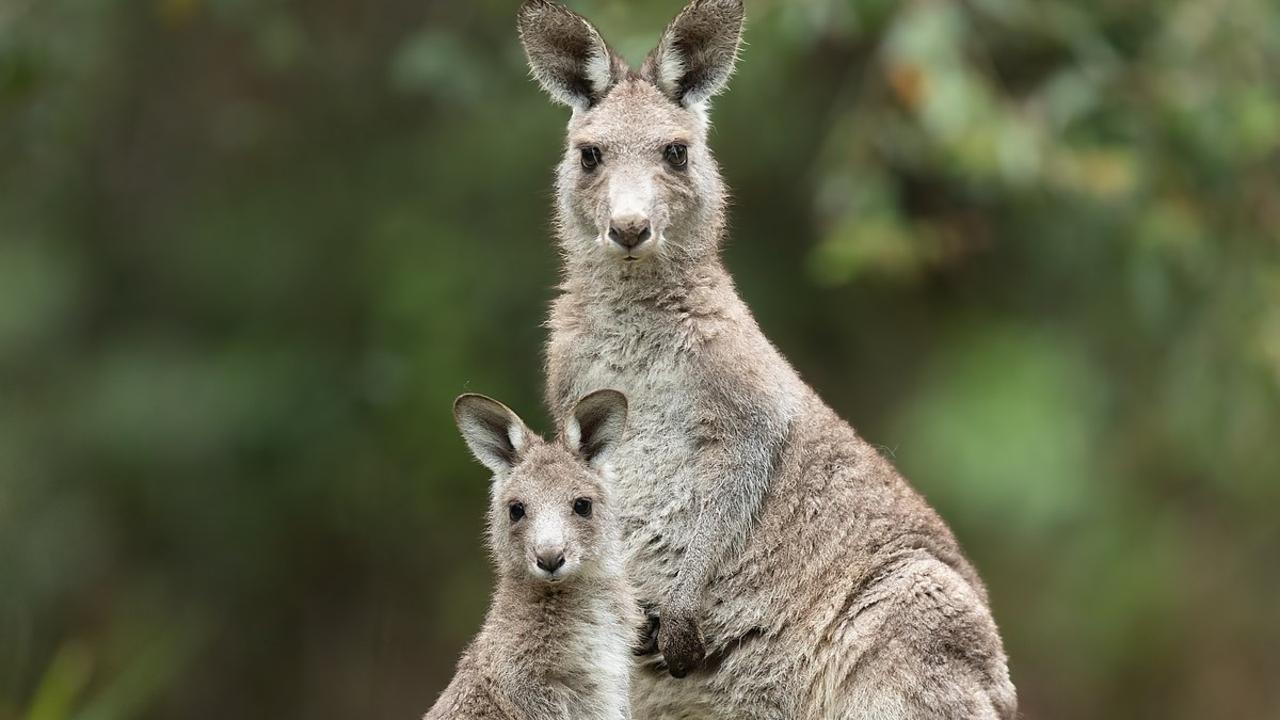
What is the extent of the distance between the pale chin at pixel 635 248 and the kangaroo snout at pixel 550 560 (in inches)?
42.1

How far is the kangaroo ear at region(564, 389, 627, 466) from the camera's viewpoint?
20.4 ft

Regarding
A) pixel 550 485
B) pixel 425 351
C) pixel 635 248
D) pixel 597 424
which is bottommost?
pixel 550 485

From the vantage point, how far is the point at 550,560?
19.4ft

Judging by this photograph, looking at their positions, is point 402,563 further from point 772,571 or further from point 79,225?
point 772,571

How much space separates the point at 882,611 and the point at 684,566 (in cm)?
72

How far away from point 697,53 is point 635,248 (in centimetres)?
100

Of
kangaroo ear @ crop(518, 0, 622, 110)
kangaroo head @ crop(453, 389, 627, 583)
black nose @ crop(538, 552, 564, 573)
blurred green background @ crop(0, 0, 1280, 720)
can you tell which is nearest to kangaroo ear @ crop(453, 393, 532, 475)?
kangaroo head @ crop(453, 389, 627, 583)

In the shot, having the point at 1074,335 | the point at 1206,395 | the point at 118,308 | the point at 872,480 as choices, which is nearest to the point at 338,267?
the point at 118,308

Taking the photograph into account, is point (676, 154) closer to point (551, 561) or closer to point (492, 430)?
point (492, 430)

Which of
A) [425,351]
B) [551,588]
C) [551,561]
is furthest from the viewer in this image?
[425,351]

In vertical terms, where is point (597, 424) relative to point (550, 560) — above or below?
above

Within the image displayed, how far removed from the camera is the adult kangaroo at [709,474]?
6.51 meters

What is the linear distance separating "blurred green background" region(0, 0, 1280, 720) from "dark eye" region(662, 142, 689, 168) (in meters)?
4.23

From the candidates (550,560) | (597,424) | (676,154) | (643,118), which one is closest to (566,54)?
(643,118)
